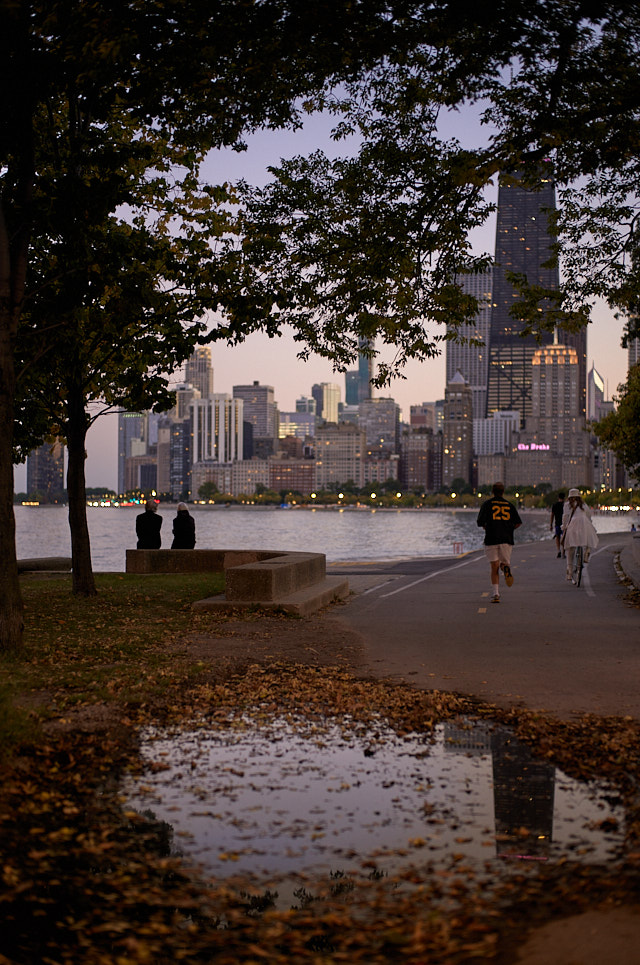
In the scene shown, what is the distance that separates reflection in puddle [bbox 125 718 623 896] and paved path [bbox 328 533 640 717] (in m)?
1.73

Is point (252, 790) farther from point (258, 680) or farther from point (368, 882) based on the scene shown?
point (258, 680)

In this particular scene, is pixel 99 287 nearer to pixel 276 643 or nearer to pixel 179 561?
pixel 276 643

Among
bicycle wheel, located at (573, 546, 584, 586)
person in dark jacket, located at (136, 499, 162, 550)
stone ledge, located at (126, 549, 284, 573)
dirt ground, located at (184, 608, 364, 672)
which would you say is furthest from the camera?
stone ledge, located at (126, 549, 284, 573)

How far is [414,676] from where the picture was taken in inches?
405

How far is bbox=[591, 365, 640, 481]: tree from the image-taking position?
3816 centimetres

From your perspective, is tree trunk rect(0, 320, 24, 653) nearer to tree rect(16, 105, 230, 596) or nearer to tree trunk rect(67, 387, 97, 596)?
tree rect(16, 105, 230, 596)

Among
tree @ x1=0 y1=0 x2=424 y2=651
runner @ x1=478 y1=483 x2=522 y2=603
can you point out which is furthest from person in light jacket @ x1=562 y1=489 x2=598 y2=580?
tree @ x1=0 y1=0 x2=424 y2=651

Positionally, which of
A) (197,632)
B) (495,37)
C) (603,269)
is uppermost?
(495,37)

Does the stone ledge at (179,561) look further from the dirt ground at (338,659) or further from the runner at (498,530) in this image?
the dirt ground at (338,659)

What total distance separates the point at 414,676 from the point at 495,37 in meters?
7.54

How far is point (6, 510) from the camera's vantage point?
1070 centimetres

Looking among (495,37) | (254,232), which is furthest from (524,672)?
(254,232)

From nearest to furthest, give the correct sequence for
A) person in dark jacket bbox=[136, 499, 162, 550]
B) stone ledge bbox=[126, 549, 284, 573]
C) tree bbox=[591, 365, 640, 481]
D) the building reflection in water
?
the building reflection in water, person in dark jacket bbox=[136, 499, 162, 550], stone ledge bbox=[126, 549, 284, 573], tree bbox=[591, 365, 640, 481]

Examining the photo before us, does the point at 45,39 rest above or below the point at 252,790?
above
